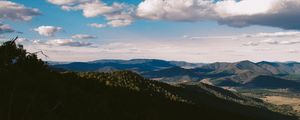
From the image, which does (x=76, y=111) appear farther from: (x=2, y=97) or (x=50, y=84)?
(x=2, y=97)

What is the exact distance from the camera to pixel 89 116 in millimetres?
40250

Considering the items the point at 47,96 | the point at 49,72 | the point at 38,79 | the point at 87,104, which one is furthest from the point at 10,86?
the point at 87,104

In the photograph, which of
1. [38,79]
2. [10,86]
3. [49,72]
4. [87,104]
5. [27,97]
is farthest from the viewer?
Answer: [87,104]

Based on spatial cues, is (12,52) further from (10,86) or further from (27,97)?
(27,97)

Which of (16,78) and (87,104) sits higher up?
(16,78)

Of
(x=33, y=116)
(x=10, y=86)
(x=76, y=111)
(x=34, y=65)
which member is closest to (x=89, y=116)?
(x=76, y=111)

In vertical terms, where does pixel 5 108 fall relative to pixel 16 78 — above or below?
below

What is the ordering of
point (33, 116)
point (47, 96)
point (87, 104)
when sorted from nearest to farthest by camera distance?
1. point (33, 116)
2. point (47, 96)
3. point (87, 104)

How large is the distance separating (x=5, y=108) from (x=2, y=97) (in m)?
5.04

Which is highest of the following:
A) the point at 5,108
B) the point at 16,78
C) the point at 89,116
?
the point at 16,78

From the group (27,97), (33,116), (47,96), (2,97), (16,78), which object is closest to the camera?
(33,116)

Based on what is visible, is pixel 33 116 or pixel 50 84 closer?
pixel 33 116

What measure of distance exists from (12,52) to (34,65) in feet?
36.5

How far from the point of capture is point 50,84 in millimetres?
39969
